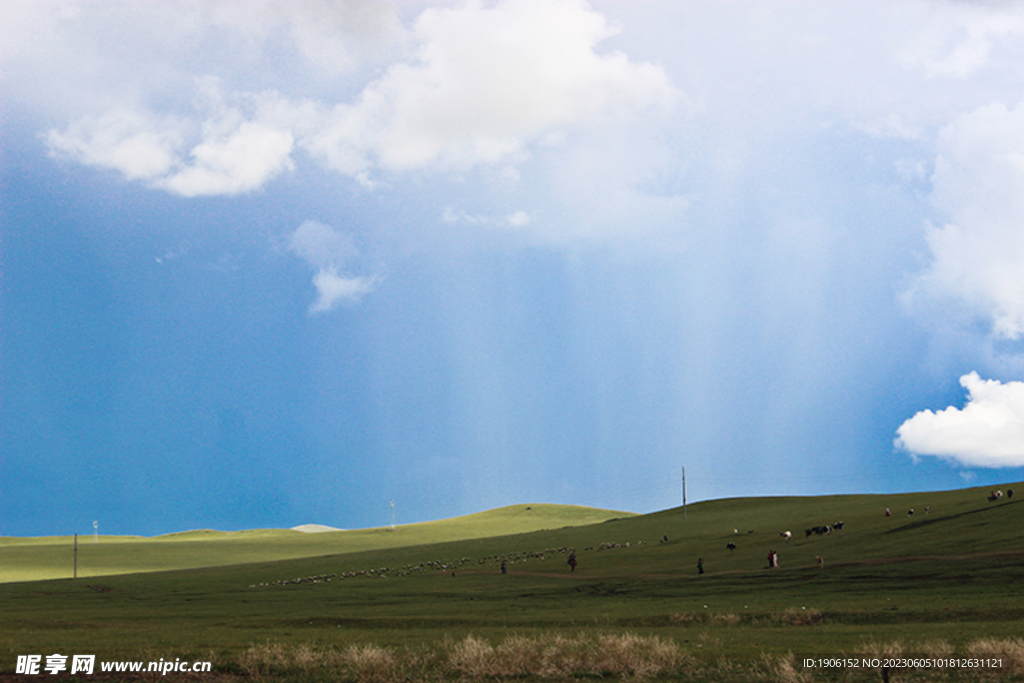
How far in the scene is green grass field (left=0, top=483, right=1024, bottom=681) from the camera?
2136cm

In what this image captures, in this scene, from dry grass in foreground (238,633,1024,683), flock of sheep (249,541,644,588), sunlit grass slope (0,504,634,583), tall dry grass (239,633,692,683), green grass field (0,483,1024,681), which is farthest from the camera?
sunlit grass slope (0,504,634,583)

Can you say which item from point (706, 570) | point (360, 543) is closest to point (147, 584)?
point (706, 570)

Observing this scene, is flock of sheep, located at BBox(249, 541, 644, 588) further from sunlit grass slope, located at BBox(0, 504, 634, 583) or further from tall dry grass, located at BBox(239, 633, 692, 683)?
tall dry grass, located at BBox(239, 633, 692, 683)

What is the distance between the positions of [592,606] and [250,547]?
354 ft

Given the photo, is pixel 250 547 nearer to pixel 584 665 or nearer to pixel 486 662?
pixel 486 662

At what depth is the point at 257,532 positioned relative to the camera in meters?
192

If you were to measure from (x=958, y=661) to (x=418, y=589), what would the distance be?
45853 mm

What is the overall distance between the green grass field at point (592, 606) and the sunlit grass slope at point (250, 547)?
1027 centimetres

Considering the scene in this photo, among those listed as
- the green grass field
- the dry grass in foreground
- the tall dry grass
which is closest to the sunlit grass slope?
the green grass field

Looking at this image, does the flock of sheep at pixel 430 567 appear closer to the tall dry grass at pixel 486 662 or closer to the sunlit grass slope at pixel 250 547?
the sunlit grass slope at pixel 250 547

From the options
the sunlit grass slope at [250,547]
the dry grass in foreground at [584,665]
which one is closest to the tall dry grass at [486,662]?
the dry grass in foreground at [584,665]

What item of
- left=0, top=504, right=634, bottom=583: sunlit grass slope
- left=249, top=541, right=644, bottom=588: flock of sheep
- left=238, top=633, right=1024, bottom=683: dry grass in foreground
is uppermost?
left=0, top=504, right=634, bottom=583: sunlit grass slope

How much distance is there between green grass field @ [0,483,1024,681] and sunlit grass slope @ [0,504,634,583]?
1027 cm

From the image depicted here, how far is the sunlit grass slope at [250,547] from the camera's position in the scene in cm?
11069
